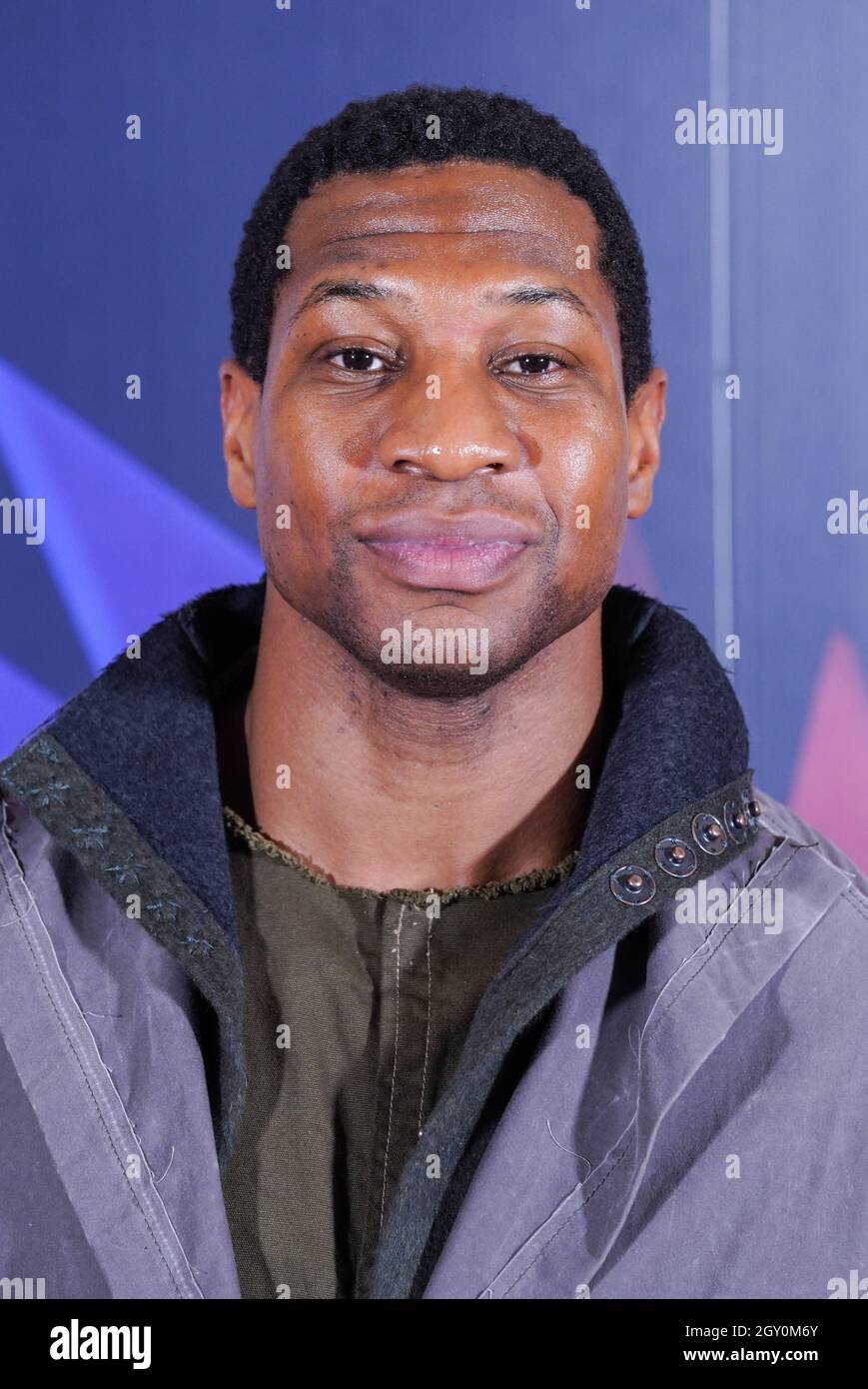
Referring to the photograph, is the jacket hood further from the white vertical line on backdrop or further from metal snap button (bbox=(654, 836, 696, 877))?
the white vertical line on backdrop

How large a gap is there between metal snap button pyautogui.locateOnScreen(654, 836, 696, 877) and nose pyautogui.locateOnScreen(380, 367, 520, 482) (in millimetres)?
285

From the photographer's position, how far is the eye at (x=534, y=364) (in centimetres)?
117

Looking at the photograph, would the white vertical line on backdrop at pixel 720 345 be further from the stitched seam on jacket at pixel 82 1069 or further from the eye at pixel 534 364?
the stitched seam on jacket at pixel 82 1069

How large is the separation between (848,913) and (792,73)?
79cm

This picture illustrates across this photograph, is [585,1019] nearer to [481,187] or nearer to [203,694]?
[203,694]

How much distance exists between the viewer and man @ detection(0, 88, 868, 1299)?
104cm

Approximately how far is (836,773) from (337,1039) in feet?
2.22

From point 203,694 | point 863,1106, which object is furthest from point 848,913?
point 203,694

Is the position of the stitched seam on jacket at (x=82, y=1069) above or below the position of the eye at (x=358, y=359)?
below

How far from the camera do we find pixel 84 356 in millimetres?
1518

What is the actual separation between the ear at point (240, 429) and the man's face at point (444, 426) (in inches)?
3.3

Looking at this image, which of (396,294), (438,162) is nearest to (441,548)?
(396,294)

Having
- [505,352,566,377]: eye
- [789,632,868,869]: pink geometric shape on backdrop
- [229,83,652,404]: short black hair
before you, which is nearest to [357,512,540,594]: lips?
[505,352,566,377]: eye

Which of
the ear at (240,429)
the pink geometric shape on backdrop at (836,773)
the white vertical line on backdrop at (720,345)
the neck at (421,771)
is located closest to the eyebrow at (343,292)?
the ear at (240,429)
